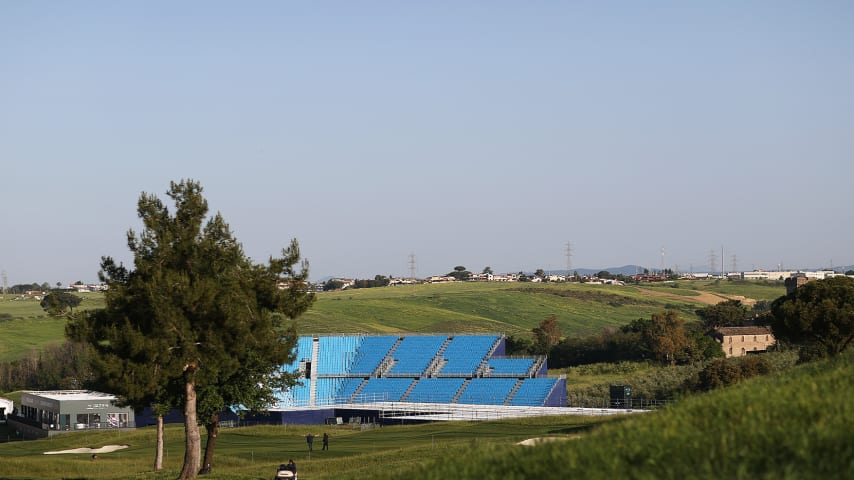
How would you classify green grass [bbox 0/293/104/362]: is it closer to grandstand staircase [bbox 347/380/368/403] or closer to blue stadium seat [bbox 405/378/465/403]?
grandstand staircase [bbox 347/380/368/403]

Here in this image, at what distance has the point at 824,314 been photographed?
67438 millimetres

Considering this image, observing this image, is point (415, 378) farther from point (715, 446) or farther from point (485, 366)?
point (715, 446)

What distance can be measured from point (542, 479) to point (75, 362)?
446 feet

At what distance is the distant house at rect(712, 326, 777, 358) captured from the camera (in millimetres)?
134625

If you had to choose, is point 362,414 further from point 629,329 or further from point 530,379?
point 629,329

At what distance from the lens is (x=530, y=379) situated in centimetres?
10362

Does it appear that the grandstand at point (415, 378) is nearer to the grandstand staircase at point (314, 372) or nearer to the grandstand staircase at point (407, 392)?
the grandstand staircase at point (407, 392)

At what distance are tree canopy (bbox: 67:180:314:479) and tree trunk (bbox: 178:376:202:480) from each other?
0.04 meters

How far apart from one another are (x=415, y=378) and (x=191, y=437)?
71.4 metres

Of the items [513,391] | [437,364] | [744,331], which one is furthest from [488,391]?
[744,331]

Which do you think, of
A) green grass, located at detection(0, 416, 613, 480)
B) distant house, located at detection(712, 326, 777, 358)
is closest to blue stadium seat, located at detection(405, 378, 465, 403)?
green grass, located at detection(0, 416, 613, 480)

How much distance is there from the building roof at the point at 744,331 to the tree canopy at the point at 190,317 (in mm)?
101507

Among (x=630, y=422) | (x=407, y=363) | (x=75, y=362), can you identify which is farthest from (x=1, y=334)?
(x=630, y=422)

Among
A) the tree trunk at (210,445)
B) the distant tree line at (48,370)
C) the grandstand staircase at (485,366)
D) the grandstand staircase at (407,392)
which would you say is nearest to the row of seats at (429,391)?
the grandstand staircase at (407,392)
